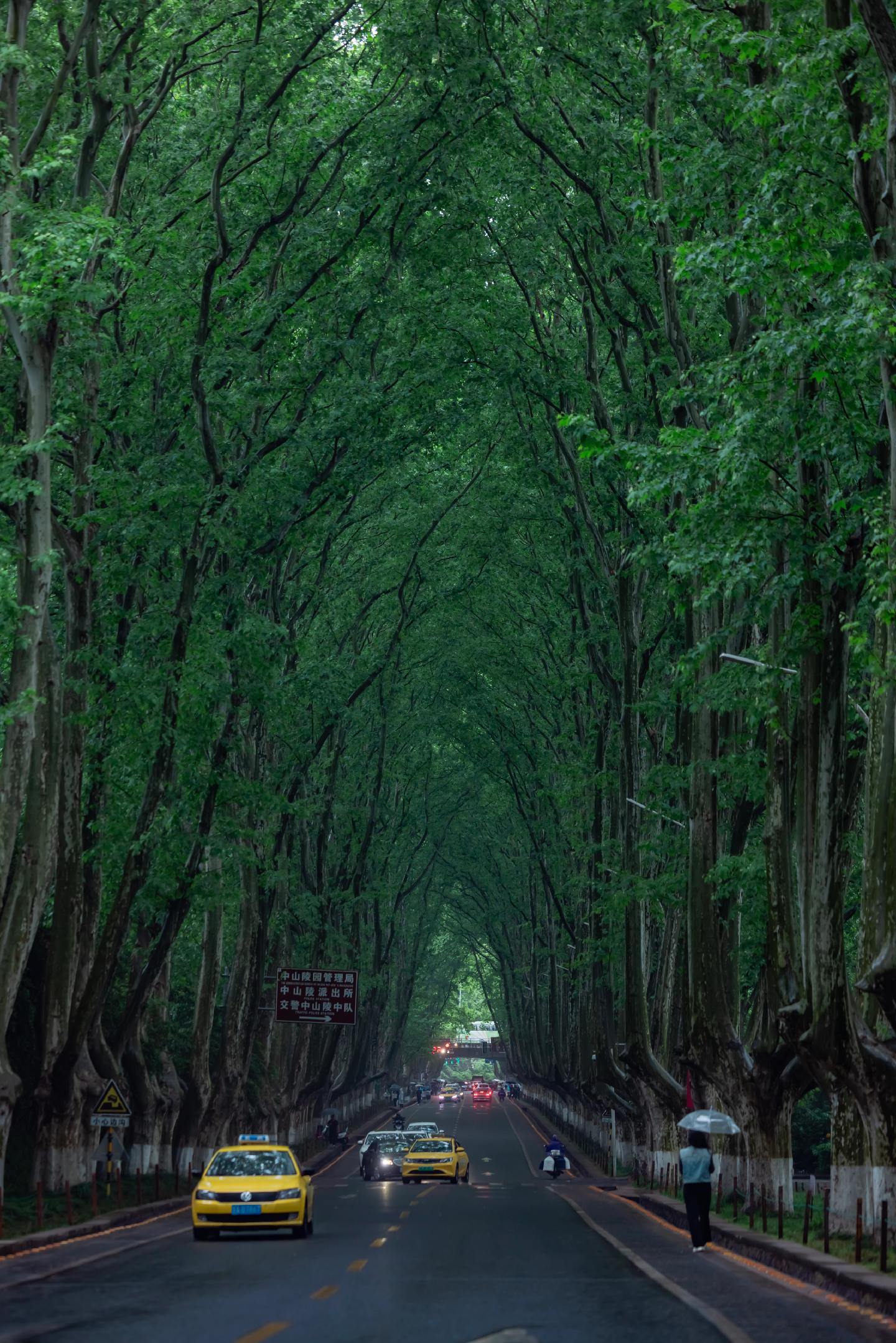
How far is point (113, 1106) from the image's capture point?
29344 mm

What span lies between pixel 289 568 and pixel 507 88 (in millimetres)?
13606

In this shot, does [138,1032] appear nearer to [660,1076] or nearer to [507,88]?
[660,1076]

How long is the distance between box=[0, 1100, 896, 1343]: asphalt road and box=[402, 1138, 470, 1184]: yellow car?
19563 mm

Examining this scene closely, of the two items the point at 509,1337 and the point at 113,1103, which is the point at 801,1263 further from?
the point at 113,1103

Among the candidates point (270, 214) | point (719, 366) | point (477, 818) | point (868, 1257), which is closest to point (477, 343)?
point (270, 214)

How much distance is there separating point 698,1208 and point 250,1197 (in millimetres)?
6141

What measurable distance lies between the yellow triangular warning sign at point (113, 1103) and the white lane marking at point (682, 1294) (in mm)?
8378

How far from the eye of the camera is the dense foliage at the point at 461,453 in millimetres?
19016

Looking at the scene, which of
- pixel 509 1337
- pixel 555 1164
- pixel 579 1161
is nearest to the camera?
pixel 509 1337

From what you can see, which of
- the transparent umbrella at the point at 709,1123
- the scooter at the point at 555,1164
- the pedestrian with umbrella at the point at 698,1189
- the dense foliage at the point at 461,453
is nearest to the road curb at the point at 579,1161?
the scooter at the point at 555,1164

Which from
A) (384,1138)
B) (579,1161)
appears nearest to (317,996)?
(384,1138)

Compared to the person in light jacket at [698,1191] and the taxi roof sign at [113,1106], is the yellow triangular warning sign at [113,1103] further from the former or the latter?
the person in light jacket at [698,1191]

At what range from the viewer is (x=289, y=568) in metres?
38.1

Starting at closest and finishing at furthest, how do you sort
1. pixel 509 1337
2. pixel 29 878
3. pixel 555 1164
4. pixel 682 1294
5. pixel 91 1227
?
pixel 509 1337, pixel 682 1294, pixel 29 878, pixel 91 1227, pixel 555 1164
